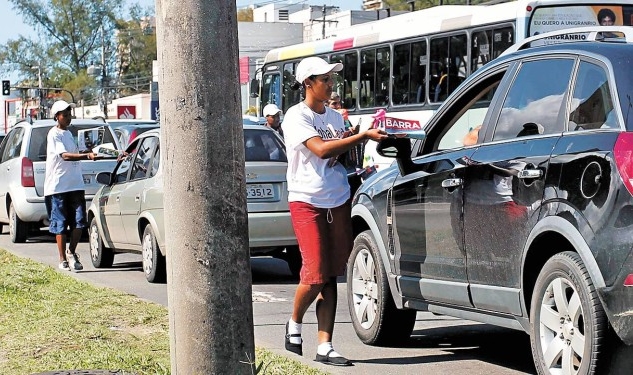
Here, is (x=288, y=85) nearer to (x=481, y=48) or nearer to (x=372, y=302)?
(x=481, y=48)

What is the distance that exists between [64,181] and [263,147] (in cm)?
248

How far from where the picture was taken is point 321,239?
23.7 ft

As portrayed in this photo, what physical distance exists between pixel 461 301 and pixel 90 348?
234 centimetres

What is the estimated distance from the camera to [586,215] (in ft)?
18.2

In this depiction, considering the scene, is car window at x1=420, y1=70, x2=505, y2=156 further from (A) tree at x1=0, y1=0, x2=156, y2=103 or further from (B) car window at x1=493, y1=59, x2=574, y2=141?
(A) tree at x1=0, y1=0, x2=156, y2=103

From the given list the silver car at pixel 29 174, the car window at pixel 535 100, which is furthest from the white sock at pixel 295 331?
the silver car at pixel 29 174

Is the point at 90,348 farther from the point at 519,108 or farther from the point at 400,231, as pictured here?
the point at 519,108

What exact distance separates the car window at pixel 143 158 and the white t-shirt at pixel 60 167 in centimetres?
67

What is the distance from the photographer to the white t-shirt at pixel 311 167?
723cm

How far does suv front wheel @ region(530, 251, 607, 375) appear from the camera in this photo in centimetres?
548

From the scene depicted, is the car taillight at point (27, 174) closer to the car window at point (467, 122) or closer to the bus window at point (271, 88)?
the bus window at point (271, 88)

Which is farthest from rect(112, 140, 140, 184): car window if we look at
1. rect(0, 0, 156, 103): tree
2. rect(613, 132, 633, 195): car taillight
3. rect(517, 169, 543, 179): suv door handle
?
rect(0, 0, 156, 103): tree

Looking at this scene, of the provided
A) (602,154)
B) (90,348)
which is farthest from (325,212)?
(602,154)

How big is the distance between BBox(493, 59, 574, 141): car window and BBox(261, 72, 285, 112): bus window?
18.4 metres
